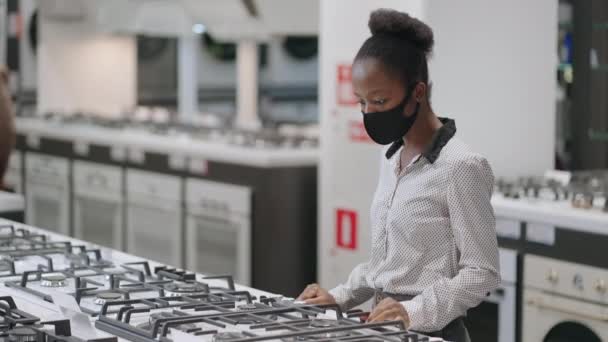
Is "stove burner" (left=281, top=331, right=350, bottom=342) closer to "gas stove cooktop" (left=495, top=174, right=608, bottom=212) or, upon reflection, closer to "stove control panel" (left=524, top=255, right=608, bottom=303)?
"stove control panel" (left=524, top=255, right=608, bottom=303)

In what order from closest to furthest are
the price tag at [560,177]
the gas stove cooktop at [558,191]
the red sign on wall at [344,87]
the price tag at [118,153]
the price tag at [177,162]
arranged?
the gas stove cooktop at [558,191] < the price tag at [560,177] < the red sign on wall at [344,87] < the price tag at [177,162] < the price tag at [118,153]

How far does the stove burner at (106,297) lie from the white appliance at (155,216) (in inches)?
152

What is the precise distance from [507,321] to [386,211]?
183 cm

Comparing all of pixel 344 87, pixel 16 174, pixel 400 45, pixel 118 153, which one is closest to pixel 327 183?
pixel 344 87

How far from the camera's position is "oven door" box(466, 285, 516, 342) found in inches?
173

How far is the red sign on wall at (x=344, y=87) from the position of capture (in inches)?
210

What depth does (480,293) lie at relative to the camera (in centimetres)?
255

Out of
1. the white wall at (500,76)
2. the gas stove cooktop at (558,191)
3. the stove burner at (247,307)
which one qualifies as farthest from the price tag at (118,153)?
the stove burner at (247,307)

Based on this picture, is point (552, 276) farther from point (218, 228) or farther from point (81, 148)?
point (81, 148)

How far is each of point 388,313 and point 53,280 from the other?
2.79 feet

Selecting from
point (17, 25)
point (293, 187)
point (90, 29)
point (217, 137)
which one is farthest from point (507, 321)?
point (17, 25)

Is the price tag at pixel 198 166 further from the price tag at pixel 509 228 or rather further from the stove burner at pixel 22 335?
the stove burner at pixel 22 335

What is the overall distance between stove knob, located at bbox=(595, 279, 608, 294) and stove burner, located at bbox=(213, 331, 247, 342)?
2189 mm

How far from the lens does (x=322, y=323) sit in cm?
231
